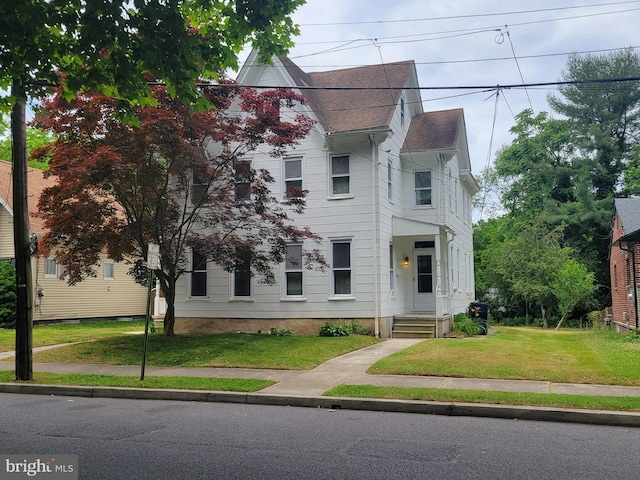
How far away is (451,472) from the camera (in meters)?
5.14

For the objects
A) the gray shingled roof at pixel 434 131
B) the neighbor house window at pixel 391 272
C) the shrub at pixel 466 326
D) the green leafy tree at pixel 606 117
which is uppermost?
the green leafy tree at pixel 606 117

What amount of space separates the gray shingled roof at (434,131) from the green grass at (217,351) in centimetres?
770

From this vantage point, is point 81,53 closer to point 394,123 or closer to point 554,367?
point 554,367

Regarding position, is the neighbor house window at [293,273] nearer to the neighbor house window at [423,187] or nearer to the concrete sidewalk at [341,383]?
the neighbor house window at [423,187]

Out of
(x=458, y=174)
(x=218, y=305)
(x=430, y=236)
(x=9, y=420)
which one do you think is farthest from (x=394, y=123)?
(x=9, y=420)

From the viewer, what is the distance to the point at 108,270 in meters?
27.8

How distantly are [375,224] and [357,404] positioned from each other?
9427mm

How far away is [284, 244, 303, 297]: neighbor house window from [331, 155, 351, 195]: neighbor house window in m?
2.22

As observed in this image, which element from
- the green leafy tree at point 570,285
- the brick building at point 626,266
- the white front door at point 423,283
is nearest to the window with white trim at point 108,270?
the white front door at point 423,283

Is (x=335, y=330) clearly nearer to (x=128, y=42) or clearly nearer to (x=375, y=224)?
(x=375, y=224)

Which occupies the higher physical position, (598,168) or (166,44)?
(598,168)

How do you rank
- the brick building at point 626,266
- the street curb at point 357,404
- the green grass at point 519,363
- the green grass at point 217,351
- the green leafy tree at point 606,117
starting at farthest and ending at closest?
the green leafy tree at point 606,117 → the brick building at point 626,266 → the green grass at point 217,351 → the green grass at point 519,363 → the street curb at point 357,404

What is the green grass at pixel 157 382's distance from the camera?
9.66 m

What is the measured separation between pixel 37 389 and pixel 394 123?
44.8 ft
